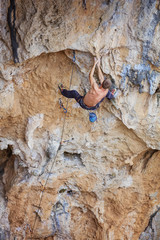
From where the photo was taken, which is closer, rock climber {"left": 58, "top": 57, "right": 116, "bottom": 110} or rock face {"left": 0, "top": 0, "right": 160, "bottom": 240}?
rock climber {"left": 58, "top": 57, "right": 116, "bottom": 110}

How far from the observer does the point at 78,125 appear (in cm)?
441

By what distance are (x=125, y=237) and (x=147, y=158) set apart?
1.79 m

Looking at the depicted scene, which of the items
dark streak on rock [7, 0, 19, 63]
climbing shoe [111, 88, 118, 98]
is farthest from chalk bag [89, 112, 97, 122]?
dark streak on rock [7, 0, 19, 63]

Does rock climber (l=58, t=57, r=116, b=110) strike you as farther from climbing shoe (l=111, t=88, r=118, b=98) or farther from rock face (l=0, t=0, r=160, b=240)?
rock face (l=0, t=0, r=160, b=240)

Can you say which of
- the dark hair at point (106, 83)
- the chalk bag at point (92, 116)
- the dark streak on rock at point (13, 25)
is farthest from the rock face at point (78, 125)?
the dark hair at point (106, 83)

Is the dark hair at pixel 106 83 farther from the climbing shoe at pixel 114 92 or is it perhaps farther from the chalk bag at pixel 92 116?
the chalk bag at pixel 92 116

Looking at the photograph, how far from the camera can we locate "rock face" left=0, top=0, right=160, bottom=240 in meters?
3.44

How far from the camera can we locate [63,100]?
4.18 meters

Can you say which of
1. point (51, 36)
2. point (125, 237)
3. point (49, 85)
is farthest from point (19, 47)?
point (125, 237)

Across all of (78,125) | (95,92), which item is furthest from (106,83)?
(78,125)

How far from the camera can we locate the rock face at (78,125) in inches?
135

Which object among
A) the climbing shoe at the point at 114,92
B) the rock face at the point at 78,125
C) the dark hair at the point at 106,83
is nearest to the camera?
the dark hair at the point at 106,83

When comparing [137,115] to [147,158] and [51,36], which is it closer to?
[147,158]

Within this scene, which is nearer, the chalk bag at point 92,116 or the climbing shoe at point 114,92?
the climbing shoe at point 114,92
